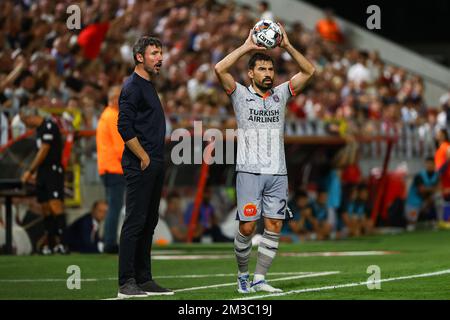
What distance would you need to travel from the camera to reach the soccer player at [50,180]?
1727 cm

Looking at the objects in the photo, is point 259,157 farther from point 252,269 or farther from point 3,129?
point 3,129

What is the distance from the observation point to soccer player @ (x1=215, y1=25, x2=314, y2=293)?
35.3ft

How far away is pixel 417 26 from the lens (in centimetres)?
3966

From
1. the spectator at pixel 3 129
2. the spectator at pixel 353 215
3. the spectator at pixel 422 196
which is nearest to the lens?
the spectator at pixel 3 129

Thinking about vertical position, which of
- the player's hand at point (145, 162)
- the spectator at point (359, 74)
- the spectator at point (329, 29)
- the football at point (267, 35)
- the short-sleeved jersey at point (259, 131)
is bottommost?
the player's hand at point (145, 162)

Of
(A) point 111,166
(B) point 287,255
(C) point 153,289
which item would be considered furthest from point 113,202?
(C) point 153,289

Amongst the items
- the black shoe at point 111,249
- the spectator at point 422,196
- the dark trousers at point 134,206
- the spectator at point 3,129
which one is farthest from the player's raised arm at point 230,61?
the spectator at point 422,196

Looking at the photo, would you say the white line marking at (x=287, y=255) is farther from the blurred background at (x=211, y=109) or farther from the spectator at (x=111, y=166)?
the blurred background at (x=211, y=109)

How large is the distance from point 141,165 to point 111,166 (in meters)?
5.51

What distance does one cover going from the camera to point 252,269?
1388cm

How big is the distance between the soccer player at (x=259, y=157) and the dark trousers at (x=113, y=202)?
17.4ft

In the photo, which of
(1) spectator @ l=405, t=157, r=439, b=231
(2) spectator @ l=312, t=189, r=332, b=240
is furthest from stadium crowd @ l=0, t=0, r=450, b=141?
(2) spectator @ l=312, t=189, r=332, b=240

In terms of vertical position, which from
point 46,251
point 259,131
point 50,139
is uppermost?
point 259,131
